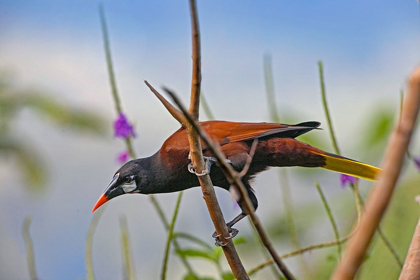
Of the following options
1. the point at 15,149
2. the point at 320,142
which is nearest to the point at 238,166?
the point at 320,142

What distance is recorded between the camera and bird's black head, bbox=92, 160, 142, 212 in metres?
1.42

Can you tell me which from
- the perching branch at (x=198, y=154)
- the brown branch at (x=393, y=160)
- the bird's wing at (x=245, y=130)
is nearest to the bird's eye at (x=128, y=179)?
the bird's wing at (x=245, y=130)

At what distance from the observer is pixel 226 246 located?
1022 millimetres

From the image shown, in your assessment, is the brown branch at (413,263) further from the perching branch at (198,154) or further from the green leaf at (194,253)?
the green leaf at (194,253)

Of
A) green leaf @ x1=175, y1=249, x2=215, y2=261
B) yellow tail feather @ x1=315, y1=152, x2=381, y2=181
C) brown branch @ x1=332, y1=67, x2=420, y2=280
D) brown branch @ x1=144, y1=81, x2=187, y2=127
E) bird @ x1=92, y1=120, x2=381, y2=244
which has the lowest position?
green leaf @ x1=175, y1=249, x2=215, y2=261

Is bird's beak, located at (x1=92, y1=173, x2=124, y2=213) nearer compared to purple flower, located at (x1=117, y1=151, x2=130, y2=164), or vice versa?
bird's beak, located at (x1=92, y1=173, x2=124, y2=213)

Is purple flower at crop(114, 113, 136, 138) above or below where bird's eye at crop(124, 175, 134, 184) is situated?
above

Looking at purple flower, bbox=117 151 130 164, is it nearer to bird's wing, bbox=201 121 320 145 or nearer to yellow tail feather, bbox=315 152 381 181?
bird's wing, bbox=201 121 320 145

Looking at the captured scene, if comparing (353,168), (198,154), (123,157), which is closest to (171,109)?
(198,154)

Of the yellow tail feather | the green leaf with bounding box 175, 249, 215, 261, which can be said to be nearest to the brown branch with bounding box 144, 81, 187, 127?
the yellow tail feather

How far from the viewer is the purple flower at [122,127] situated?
156 centimetres

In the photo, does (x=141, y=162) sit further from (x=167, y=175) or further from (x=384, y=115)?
(x=384, y=115)

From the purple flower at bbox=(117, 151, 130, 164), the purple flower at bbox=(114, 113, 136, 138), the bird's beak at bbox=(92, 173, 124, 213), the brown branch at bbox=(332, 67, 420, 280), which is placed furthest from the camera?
the purple flower at bbox=(117, 151, 130, 164)

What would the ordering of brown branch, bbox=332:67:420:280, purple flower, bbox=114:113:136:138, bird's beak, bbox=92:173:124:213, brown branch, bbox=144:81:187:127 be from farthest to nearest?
purple flower, bbox=114:113:136:138, bird's beak, bbox=92:173:124:213, brown branch, bbox=144:81:187:127, brown branch, bbox=332:67:420:280
